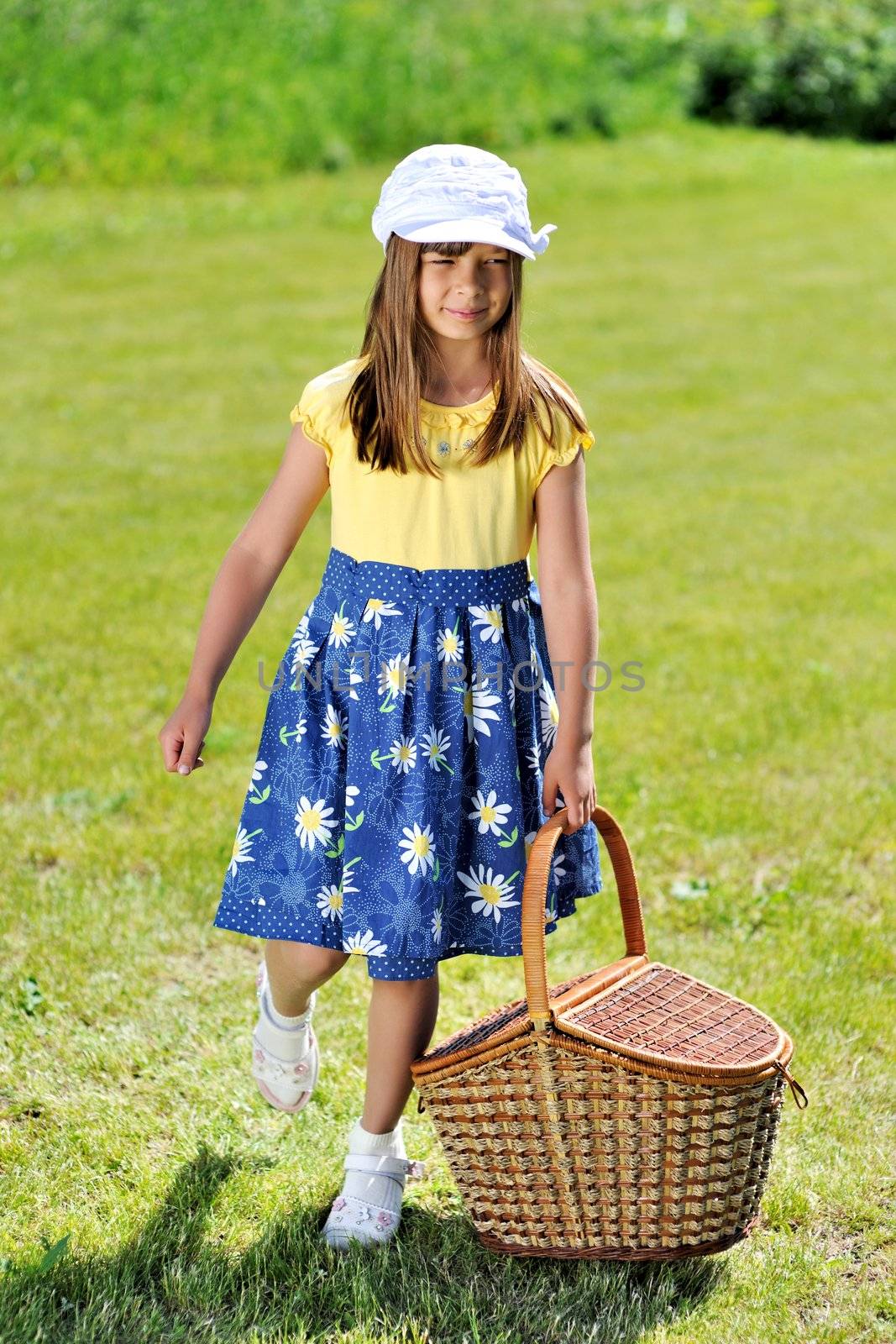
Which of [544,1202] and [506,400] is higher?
[506,400]

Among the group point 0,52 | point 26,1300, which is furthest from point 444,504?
point 0,52

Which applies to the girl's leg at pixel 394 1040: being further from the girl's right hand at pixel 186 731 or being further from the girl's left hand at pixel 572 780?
the girl's right hand at pixel 186 731

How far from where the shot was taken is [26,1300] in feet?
7.54

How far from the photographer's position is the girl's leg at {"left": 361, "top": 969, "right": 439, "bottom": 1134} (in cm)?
249

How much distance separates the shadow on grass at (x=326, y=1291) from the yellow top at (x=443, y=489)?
1083mm

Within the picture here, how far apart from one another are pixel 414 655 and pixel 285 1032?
73cm

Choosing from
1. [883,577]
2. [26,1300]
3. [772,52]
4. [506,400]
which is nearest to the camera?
[26,1300]

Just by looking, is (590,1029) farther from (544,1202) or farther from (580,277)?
(580,277)

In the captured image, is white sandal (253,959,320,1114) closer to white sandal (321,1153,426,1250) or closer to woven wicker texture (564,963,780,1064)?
white sandal (321,1153,426,1250)

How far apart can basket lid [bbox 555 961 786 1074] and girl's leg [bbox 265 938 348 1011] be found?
0.40 m

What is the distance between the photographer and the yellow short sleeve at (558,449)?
2.49 meters

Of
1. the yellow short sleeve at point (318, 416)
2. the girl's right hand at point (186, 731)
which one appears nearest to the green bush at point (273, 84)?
the yellow short sleeve at point (318, 416)

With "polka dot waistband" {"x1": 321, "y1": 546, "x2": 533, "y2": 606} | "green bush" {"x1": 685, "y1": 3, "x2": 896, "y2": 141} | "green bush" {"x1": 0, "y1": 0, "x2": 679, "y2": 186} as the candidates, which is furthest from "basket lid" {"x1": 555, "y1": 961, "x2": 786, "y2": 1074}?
"green bush" {"x1": 685, "y1": 3, "x2": 896, "y2": 141}

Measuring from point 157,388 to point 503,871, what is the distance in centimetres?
685
